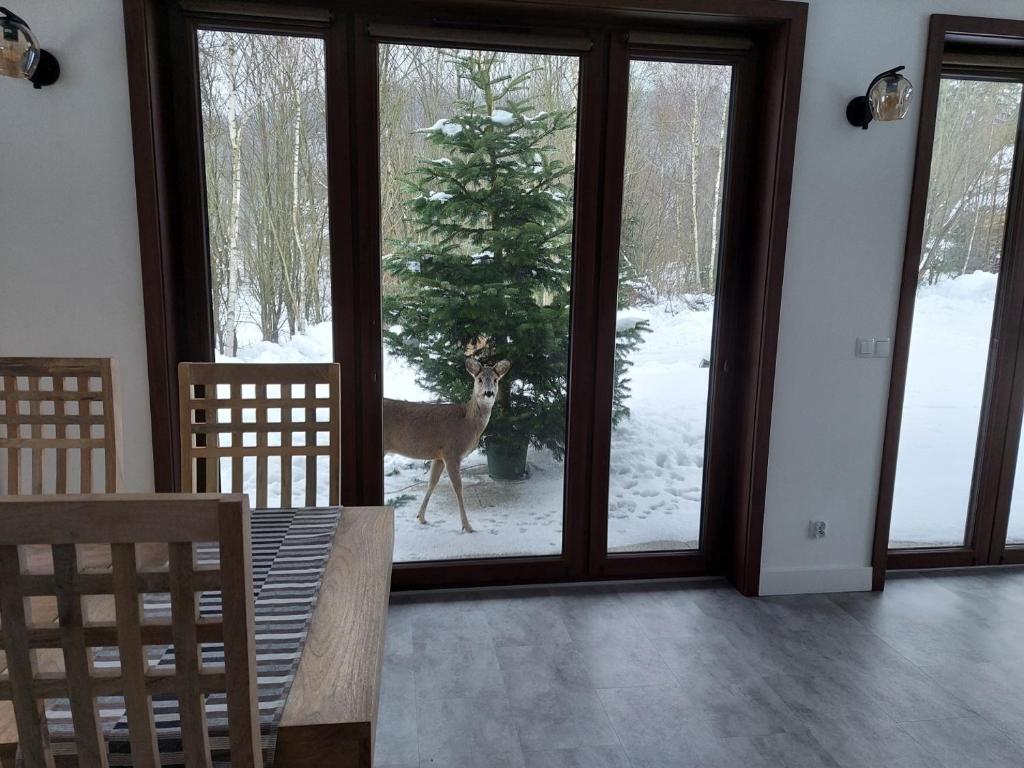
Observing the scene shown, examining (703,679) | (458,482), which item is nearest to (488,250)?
(458,482)

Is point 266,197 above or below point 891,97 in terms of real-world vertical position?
below

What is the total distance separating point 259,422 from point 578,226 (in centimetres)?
152

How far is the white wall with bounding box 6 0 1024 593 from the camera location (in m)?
2.30

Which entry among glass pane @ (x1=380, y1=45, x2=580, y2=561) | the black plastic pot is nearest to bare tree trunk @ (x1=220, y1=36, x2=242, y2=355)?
glass pane @ (x1=380, y1=45, x2=580, y2=561)

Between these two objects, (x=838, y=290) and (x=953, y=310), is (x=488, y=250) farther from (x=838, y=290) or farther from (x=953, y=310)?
(x=953, y=310)

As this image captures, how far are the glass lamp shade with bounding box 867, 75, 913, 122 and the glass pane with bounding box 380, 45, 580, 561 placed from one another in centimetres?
114

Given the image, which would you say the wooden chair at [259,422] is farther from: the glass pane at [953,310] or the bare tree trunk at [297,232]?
the glass pane at [953,310]

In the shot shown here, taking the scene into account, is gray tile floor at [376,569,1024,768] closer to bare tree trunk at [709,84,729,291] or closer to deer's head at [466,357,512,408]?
deer's head at [466,357,512,408]

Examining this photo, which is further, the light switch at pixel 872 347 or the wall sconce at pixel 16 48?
the light switch at pixel 872 347

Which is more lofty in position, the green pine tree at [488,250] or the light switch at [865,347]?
the green pine tree at [488,250]

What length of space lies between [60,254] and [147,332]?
1.29 feet

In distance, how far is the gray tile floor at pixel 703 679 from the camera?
6.46 feet

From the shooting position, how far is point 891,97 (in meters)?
2.45

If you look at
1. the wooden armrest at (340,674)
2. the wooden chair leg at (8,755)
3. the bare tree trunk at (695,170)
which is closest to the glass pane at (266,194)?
the wooden armrest at (340,674)
